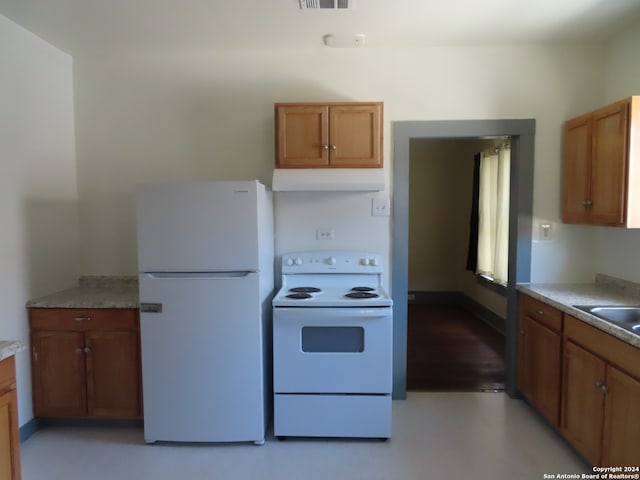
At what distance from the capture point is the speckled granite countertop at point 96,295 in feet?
8.32

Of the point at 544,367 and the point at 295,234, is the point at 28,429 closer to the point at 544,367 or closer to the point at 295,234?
the point at 295,234

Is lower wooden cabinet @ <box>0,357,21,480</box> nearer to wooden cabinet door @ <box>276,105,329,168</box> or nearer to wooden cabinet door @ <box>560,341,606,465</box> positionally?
wooden cabinet door @ <box>276,105,329,168</box>

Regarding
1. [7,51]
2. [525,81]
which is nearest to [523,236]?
[525,81]

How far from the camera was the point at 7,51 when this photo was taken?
95.7 inches

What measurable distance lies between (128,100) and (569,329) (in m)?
3.32

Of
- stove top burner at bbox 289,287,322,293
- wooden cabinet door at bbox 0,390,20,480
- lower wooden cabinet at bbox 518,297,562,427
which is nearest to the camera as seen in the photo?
wooden cabinet door at bbox 0,390,20,480

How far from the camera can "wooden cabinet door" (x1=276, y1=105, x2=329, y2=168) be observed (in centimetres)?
264

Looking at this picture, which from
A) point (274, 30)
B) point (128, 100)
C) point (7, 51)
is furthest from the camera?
point (128, 100)

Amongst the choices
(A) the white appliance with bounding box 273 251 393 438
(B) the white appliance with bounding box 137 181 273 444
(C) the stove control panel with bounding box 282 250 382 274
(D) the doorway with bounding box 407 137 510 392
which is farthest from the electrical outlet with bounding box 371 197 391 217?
(D) the doorway with bounding box 407 137 510 392

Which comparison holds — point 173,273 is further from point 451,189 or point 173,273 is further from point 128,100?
point 451,189

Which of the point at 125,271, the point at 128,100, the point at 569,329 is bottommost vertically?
the point at 569,329

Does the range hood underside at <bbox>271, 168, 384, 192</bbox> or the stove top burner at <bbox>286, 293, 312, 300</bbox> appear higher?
the range hood underside at <bbox>271, 168, 384, 192</bbox>

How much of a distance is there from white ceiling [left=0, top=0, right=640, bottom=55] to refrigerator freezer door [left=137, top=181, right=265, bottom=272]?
1023 mm

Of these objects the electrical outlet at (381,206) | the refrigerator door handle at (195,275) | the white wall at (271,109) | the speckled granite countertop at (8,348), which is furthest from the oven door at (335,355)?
the speckled granite countertop at (8,348)
